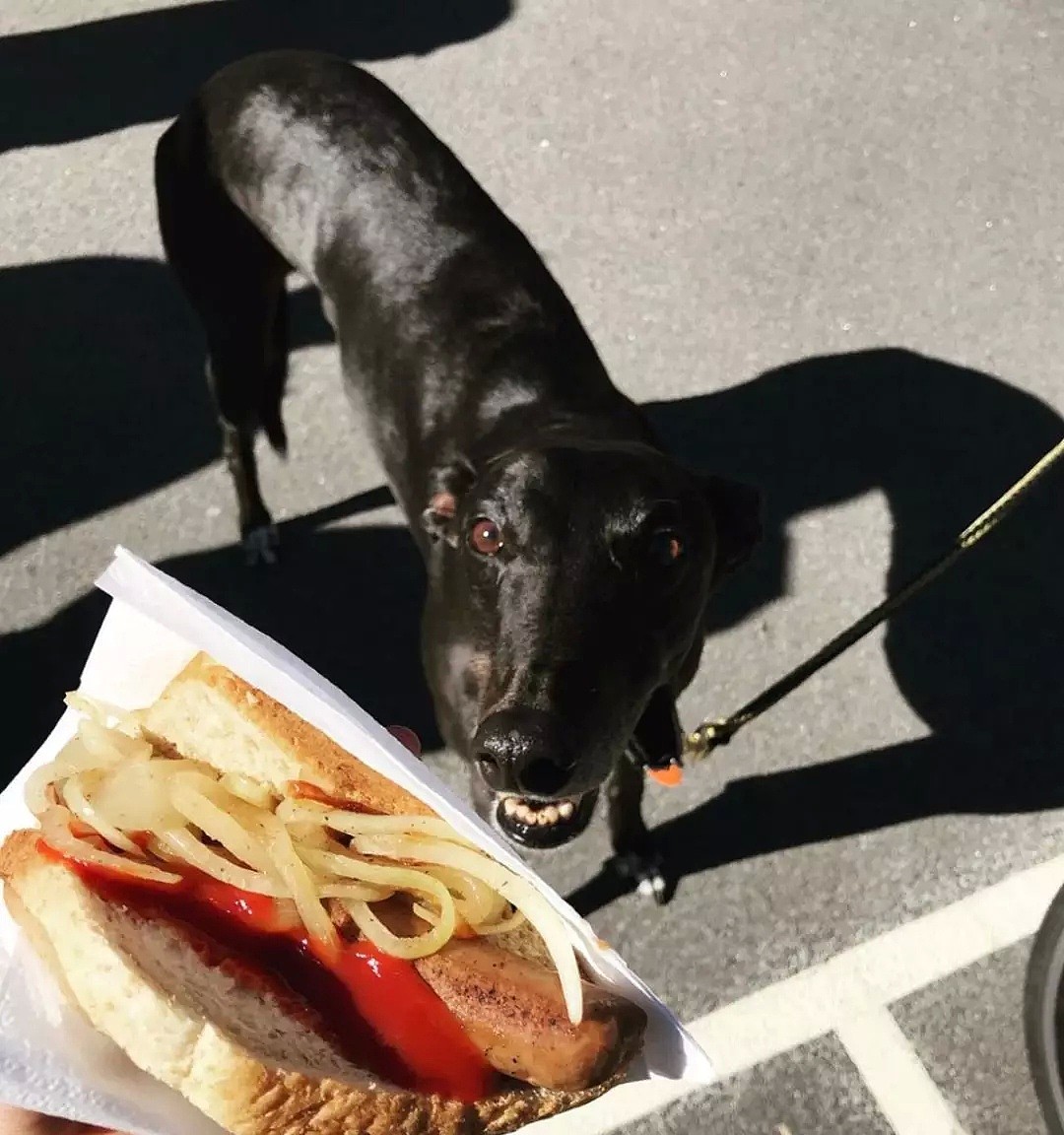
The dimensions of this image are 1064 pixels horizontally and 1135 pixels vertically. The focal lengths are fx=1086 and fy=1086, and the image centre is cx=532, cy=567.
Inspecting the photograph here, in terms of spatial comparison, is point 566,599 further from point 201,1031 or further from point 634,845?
point 634,845

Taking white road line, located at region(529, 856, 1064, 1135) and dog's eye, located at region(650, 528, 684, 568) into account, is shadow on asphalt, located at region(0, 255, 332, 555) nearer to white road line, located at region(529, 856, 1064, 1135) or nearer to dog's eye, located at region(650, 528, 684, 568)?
dog's eye, located at region(650, 528, 684, 568)

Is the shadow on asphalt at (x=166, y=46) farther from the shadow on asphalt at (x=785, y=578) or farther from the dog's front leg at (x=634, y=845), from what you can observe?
the dog's front leg at (x=634, y=845)

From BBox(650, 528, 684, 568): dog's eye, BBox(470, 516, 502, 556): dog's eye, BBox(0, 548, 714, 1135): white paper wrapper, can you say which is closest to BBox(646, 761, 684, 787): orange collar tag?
BBox(650, 528, 684, 568): dog's eye

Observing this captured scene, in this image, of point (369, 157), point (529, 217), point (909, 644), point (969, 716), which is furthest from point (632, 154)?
point (969, 716)

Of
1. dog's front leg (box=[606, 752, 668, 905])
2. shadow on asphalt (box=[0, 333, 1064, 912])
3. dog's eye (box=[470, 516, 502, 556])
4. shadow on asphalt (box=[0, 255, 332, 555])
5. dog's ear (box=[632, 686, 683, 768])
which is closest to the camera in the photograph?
dog's eye (box=[470, 516, 502, 556])

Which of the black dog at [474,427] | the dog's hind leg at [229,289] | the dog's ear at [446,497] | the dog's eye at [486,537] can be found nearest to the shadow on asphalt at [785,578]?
the black dog at [474,427]

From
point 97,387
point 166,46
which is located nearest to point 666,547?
point 97,387

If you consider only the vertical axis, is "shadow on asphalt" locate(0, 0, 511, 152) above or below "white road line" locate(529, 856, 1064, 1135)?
above
